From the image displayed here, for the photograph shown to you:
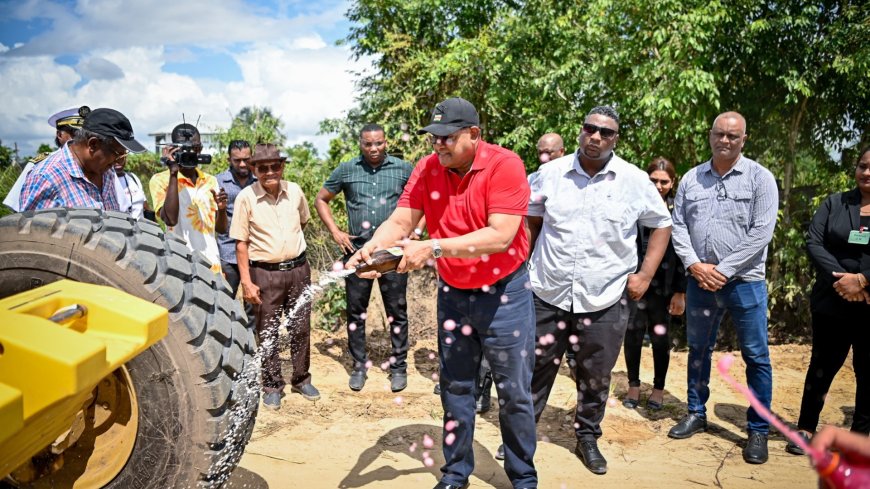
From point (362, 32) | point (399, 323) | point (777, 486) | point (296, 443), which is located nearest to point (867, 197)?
point (777, 486)

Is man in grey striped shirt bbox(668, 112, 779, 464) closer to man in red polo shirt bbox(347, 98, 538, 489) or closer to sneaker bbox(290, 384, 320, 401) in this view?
man in red polo shirt bbox(347, 98, 538, 489)

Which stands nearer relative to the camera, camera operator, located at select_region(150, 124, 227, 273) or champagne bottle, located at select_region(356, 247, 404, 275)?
champagne bottle, located at select_region(356, 247, 404, 275)

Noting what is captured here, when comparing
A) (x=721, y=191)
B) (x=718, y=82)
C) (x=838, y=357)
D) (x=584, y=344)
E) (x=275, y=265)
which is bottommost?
(x=838, y=357)

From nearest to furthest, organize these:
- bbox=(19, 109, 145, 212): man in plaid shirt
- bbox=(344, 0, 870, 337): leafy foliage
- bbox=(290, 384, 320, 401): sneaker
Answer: bbox=(19, 109, 145, 212): man in plaid shirt
bbox=(290, 384, 320, 401): sneaker
bbox=(344, 0, 870, 337): leafy foliage

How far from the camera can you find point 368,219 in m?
5.56

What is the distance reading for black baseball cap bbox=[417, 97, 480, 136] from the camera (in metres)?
3.11

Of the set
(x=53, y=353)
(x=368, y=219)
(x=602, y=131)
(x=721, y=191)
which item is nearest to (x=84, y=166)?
(x=53, y=353)

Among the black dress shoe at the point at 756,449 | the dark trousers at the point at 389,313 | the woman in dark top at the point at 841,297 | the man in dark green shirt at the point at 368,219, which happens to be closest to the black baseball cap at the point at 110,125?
the man in dark green shirt at the point at 368,219

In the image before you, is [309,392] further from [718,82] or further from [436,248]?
[718,82]

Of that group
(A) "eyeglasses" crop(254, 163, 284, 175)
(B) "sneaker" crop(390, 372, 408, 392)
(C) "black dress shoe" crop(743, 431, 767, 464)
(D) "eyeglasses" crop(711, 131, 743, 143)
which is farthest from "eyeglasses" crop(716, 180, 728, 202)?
(A) "eyeglasses" crop(254, 163, 284, 175)

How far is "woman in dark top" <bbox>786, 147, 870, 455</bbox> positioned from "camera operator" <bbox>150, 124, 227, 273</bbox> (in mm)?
4492

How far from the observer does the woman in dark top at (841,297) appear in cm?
412

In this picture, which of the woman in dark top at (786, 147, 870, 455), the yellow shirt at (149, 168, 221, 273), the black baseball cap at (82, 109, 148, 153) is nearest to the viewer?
the black baseball cap at (82, 109, 148, 153)

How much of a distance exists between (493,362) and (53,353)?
2.20 metres
